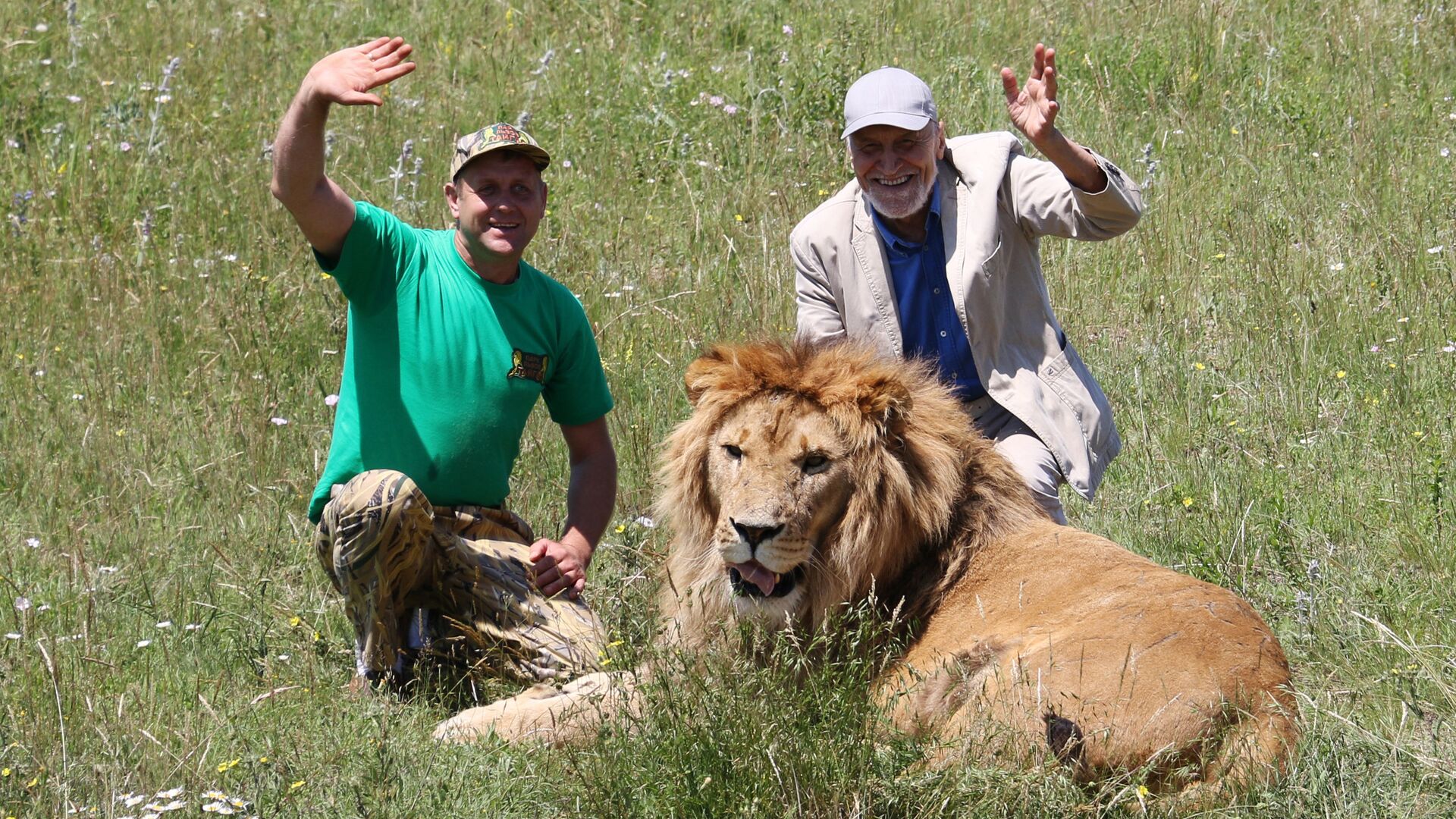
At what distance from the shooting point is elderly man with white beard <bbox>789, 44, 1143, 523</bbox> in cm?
519

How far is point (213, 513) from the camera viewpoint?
6348 millimetres

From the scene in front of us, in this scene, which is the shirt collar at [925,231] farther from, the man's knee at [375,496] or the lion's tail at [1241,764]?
the lion's tail at [1241,764]

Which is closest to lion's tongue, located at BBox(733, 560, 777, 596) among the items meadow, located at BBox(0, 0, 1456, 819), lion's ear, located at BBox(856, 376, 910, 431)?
meadow, located at BBox(0, 0, 1456, 819)

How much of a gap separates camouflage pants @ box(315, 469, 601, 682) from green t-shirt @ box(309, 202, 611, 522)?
0.19 metres

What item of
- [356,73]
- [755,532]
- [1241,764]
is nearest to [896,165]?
[755,532]

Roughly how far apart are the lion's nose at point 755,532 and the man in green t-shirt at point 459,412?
38.6 inches

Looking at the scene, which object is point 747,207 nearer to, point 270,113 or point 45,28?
point 270,113

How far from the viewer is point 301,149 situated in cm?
467

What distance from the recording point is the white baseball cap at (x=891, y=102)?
16.8 ft

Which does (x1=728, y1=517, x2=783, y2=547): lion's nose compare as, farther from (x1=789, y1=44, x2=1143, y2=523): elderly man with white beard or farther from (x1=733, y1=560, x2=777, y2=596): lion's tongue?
(x1=789, y1=44, x2=1143, y2=523): elderly man with white beard

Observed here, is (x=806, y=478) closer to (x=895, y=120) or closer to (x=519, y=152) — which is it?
(x=895, y=120)

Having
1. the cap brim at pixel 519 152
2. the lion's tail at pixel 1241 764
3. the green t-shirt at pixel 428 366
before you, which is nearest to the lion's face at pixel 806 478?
the green t-shirt at pixel 428 366

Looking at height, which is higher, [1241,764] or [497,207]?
[497,207]

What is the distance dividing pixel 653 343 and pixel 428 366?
252 centimetres
